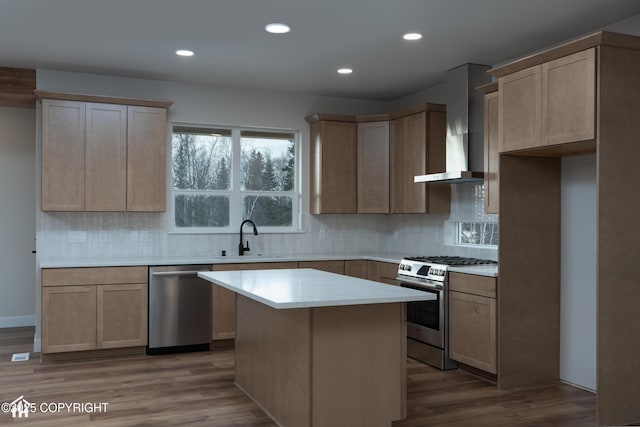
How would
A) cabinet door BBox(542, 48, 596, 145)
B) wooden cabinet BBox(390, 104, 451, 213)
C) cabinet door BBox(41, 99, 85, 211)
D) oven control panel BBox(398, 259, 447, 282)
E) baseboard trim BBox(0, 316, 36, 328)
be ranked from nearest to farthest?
cabinet door BBox(542, 48, 596, 145)
oven control panel BBox(398, 259, 447, 282)
cabinet door BBox(41, 99, 85, 211)
wooden cabinet BBox(390, 104, 451, 213)
baseboard trim BBox(0, 316, 36, 328)

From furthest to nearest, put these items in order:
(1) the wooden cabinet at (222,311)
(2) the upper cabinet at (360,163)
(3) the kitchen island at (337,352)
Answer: (2) the upper cabinet at (360,163)
(1) the wooden cabinet at (222,311)
(3) the kitchen island at (337,352)

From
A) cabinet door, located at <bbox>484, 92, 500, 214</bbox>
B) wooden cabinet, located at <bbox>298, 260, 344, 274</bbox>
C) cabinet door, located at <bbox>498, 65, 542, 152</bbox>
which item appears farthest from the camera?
wooden cabinet, located at <bbox>298, 260, 344, 274</bbox>

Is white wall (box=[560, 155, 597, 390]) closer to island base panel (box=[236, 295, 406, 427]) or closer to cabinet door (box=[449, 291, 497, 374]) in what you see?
cabinet door (box=[449, 291, 497, 374])

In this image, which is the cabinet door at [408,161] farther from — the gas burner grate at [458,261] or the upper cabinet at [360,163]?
the gas burner grate at [458,261]

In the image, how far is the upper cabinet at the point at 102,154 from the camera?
5.43 meters

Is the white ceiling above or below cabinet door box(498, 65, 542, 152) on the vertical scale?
above

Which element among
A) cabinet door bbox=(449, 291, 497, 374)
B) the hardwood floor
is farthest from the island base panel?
cabinet door bbox=(449, 291, 497, 374)

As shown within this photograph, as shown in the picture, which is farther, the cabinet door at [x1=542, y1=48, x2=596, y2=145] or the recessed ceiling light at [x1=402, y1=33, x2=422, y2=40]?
the recessed ceiling light at [x1=402, y1=33, x2=422, y2=40]

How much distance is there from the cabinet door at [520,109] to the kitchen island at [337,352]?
156 cm

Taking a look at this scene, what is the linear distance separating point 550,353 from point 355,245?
285 centimetres

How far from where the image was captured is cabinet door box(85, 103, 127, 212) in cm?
555

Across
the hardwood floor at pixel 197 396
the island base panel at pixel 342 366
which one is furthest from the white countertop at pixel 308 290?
the hardwood floor at pixel 197 396

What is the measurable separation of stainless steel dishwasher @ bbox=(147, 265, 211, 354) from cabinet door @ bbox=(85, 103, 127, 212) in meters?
0.82

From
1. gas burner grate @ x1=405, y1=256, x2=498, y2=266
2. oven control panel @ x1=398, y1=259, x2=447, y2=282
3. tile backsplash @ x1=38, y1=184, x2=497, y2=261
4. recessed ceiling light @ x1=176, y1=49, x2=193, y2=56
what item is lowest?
oven control panel @ x1=398, y1=259, x2=447, y2=282
